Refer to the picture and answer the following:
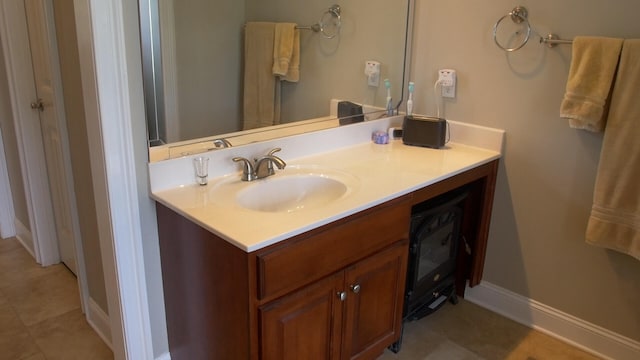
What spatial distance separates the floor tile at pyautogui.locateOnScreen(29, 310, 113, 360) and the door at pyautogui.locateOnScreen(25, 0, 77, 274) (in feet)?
1.08

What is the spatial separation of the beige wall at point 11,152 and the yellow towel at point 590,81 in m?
2.73

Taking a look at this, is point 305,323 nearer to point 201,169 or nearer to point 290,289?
point 290,289

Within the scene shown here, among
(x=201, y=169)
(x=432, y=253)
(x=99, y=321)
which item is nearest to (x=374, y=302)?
(x=432, y=253)

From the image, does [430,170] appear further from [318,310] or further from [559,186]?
[318,310]

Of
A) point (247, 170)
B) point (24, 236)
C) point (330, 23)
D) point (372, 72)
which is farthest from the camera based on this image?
point (24, 236)

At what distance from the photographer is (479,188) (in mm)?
2295

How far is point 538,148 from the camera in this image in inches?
83.9

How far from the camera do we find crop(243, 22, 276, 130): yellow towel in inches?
74.6

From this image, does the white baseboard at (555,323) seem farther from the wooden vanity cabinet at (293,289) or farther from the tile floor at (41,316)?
the tile floor at (41,316)

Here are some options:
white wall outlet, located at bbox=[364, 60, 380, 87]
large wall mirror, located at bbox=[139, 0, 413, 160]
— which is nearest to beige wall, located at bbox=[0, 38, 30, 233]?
large wall mirror, located at bbox=[139, 0, 413, 160]

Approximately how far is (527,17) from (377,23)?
2.23 feet

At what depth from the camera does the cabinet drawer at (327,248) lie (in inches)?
53.8

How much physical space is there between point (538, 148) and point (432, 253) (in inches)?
25.7

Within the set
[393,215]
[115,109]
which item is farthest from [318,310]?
[115,109]
